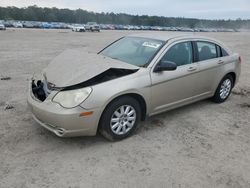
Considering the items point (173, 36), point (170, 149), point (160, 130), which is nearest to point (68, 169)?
point (170, 149)

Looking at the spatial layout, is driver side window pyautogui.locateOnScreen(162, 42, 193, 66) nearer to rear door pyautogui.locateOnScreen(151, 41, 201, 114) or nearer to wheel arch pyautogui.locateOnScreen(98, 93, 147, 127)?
rear door pyautogui.locateOnScreen(151, 41, 201, 114)

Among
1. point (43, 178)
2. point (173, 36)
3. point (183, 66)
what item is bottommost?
point (43, 178)

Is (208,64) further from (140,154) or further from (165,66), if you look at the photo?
(140,154)

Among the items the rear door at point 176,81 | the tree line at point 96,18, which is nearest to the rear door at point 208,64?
the rear door at point 176,81

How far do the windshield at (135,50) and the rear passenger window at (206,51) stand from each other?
98 centimetres

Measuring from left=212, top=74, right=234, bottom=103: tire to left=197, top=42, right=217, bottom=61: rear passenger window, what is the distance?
0.66 m

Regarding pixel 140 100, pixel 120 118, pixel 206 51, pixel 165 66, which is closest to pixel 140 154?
pixel 120 118

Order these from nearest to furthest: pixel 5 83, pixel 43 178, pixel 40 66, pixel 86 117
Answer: pixel 43 178 → pixel 86 117 → pixel 5 83 → pixel 40 66

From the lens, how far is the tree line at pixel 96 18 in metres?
89.4

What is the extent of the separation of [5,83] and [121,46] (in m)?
3.77

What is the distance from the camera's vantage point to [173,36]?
5000mm

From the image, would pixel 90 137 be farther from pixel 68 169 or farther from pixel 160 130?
pixel 160 130

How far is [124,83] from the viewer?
3988mm

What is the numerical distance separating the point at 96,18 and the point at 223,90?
109 m
